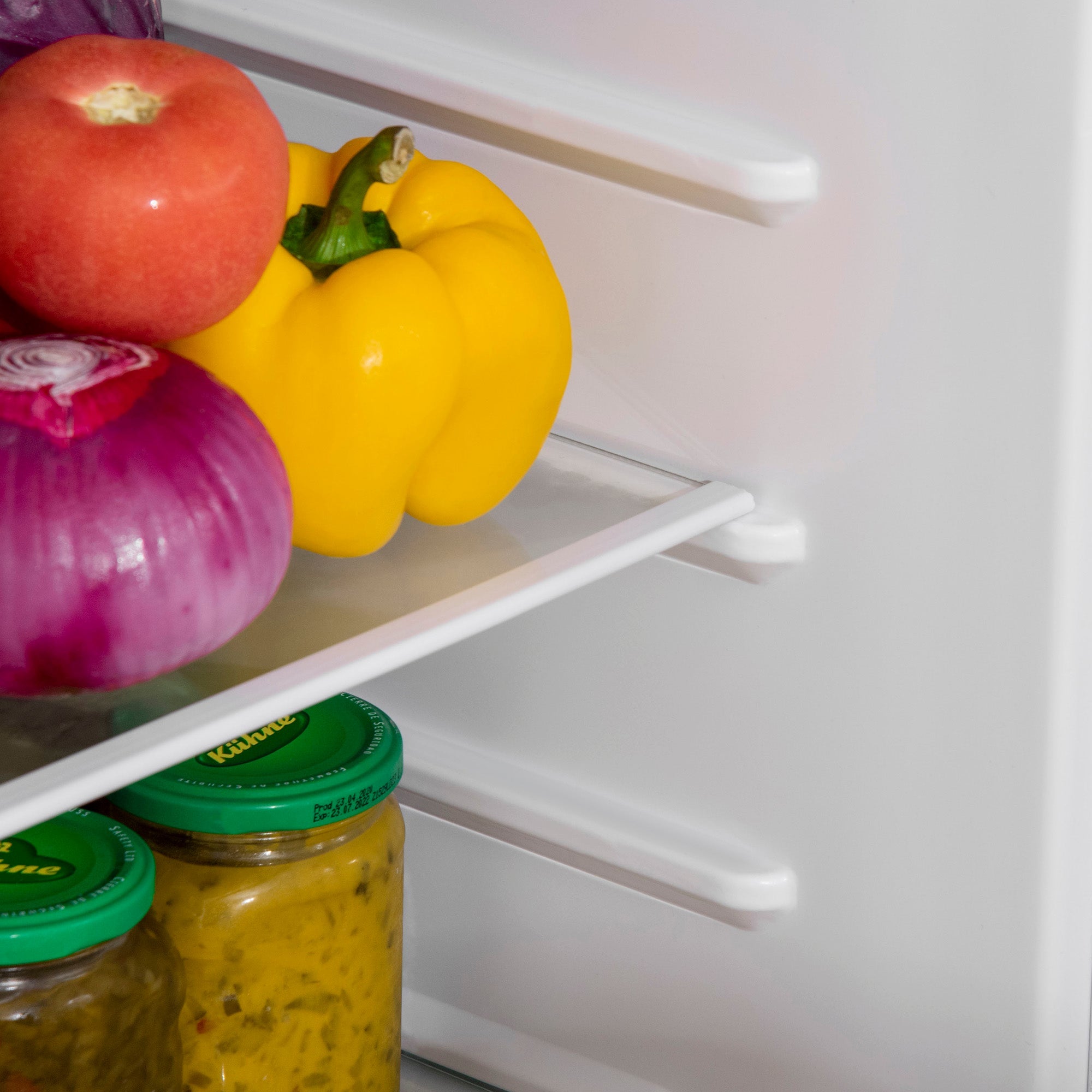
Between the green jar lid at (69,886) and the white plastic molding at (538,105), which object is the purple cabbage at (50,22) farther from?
the green jar lid at (69,886)

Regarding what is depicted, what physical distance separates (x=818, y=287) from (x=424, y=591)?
0.89 feet

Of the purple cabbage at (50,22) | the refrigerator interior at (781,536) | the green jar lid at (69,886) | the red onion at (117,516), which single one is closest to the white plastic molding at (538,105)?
the refrigerator interior at (781,536)

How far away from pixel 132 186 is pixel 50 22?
0.17 metres

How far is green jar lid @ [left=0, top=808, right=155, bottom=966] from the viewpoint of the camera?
2.08ft

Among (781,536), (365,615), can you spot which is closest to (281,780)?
(365,615)

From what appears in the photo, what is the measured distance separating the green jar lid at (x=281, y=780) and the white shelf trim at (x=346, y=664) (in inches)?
7.2

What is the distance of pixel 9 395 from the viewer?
1.58ft

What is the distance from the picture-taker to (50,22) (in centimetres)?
64

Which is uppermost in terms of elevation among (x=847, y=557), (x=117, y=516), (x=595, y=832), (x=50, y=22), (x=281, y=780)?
(x=50, y=22)

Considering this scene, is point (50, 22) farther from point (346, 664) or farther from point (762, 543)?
point (762, 543)

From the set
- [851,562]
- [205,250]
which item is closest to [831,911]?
[851,562]

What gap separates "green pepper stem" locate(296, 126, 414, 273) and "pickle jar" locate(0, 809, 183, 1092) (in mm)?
301

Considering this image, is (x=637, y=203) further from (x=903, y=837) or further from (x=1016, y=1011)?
(x=1016, y=1011)

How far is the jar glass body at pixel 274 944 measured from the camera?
2.52 feet
